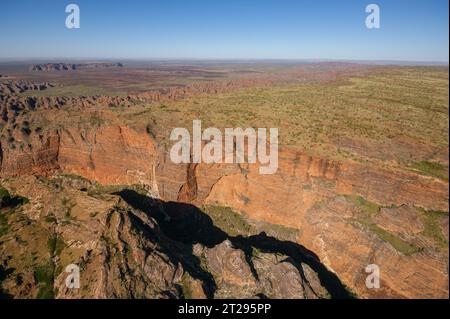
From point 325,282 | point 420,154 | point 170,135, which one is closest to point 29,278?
point 170,135

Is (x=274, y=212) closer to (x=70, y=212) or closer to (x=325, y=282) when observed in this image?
(x=325, y=282)

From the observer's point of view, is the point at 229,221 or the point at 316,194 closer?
the point at 316,194

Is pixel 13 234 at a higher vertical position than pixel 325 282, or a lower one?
higher

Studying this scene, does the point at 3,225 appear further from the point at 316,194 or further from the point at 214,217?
the point at 316,194

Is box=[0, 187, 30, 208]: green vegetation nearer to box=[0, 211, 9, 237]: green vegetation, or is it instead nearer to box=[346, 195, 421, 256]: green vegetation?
box=[0, 211, 9, 237]: green vegetation

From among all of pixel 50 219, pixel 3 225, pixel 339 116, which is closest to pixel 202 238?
pixel 50 219
